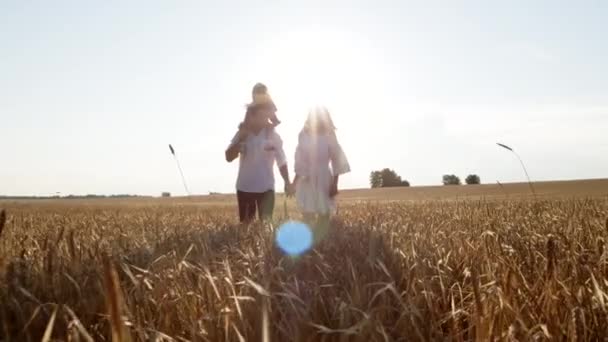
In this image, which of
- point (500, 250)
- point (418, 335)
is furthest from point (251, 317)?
point (500, 250)

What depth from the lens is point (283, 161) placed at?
7.86 meters

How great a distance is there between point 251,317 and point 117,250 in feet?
7.22

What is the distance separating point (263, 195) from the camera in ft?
25.2

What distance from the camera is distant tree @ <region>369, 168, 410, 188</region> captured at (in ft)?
312

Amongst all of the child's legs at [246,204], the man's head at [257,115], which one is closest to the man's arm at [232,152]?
the man's head at [257,115]

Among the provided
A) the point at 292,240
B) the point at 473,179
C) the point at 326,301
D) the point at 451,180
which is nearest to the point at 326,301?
the point at 326,301

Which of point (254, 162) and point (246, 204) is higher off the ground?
point (254, 162)

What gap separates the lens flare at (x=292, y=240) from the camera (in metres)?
3.78

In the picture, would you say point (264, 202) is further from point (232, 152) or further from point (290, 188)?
point (232, 152)

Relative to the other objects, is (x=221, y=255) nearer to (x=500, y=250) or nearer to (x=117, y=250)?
(x=117, y=250)

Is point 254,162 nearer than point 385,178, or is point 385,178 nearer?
point 254,162

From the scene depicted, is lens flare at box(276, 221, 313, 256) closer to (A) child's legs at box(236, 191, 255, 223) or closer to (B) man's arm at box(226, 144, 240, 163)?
(A) child's legs at box(236, 191, 255, 223)

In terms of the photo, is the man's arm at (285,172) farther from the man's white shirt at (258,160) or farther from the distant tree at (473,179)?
the distant tree at (473,179)

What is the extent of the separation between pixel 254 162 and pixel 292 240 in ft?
11.4
